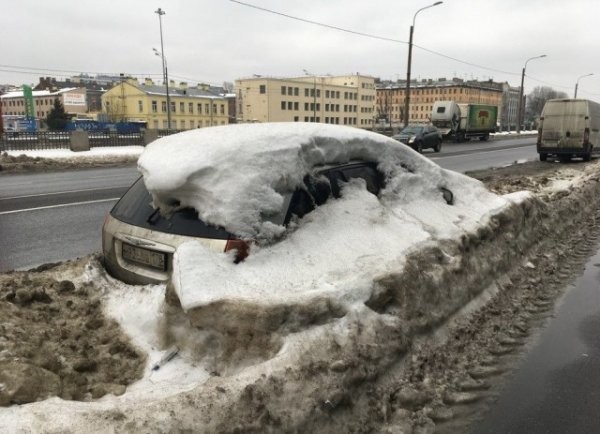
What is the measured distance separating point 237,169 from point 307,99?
106866mm

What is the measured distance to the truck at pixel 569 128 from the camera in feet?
63.7

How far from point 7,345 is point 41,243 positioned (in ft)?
14.9

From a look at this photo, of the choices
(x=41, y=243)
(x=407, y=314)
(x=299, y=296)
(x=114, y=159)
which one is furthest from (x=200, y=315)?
(x=114, y=159)

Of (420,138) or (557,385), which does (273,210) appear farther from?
(420,138)

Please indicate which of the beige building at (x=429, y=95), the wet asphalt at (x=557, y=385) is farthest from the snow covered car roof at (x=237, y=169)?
the beige building at (x=429, y=95)

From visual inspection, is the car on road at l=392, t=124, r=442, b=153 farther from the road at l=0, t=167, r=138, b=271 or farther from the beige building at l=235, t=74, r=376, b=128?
the beige building at l=235, t=74, r=376, b=128

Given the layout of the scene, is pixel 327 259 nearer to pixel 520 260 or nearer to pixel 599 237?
pixel 520 260

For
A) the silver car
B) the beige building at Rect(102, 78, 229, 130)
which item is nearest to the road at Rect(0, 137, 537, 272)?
the silver car

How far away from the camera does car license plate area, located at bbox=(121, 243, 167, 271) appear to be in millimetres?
3684

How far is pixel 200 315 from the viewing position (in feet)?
10.3

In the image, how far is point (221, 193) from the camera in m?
3.58

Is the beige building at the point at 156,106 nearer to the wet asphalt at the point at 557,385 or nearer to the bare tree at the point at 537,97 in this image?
the bare tree at the point at 537,97

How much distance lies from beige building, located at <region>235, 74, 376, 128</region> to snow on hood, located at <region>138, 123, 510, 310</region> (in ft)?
296

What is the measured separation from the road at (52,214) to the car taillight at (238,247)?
3.81 m
